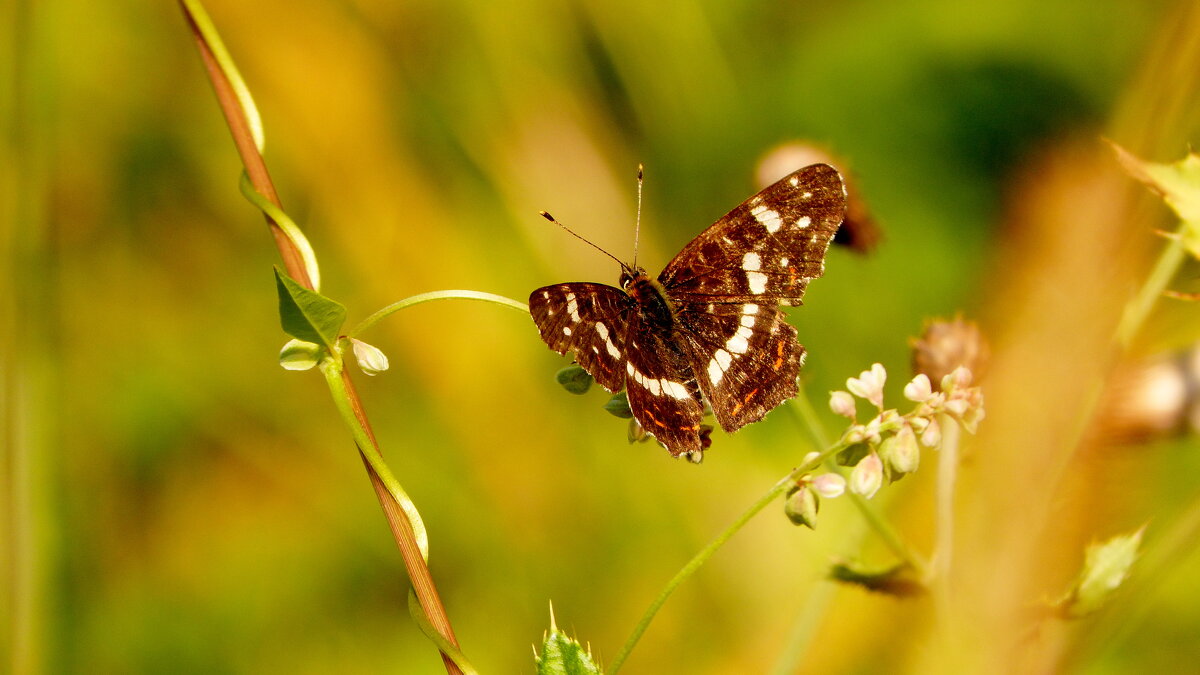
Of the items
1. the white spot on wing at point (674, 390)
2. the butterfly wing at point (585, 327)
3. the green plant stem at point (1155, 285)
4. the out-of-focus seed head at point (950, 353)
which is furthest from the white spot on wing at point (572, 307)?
the green plant stem at point (1155, 285)

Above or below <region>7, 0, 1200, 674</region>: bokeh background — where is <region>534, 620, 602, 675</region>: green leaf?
below

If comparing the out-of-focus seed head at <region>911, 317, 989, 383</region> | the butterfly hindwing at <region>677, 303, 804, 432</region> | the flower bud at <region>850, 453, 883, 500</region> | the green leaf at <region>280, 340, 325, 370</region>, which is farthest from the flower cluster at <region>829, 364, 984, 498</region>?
the green leaf at <region>280, 340, 325, 370</region>

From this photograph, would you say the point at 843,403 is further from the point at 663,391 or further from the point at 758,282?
the point at 758,282

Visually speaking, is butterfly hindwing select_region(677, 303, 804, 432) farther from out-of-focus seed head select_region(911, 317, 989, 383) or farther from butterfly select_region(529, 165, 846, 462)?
out-of-focus seed head select_region(911, 317, 989, 383)

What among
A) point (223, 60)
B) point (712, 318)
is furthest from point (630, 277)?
point (223, 60)

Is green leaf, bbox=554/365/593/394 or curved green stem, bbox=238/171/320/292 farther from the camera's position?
green leaf, bbox=554/365/593/394

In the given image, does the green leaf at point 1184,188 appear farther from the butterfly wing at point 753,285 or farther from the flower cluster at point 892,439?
the butterfly wing at point 753,285

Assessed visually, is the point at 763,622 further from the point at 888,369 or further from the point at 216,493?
the point at 216,493
